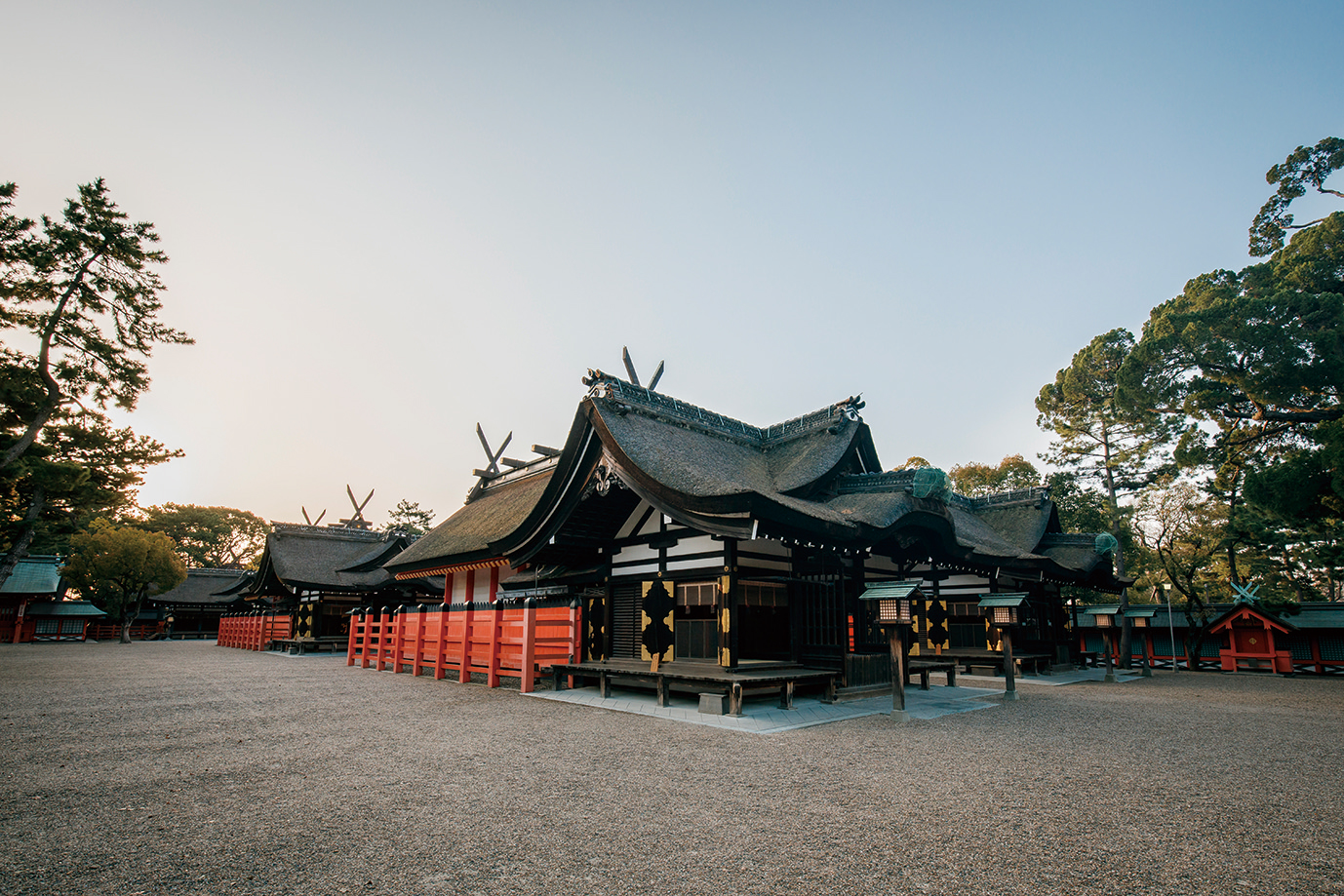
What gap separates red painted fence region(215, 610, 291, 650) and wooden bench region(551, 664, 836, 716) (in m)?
20.1

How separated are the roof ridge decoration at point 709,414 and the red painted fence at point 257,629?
20.4 meters

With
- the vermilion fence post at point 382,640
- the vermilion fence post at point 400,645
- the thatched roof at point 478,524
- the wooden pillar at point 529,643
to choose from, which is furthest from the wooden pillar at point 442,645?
the vermilion fence post at point 382,640

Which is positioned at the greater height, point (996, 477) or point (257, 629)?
point (996, 477)

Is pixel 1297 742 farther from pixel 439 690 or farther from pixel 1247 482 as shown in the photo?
pixel 439 690

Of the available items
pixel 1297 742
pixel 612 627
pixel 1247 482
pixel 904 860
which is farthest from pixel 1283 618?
pixel 904 860

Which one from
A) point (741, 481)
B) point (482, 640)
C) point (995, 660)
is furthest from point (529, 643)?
point (995, 660)

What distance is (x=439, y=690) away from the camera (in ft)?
38.6

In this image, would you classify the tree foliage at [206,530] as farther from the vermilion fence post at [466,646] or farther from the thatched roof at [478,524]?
the vermilion fence post at [466,646]

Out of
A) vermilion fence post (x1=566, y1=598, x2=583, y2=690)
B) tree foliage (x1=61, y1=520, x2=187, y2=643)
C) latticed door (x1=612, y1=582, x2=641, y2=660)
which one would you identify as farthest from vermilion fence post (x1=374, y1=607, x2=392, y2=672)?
tree foliage (x1=61, y1=520, x2=187, y2=643)

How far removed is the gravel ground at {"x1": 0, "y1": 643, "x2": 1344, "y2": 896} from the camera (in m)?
3.47

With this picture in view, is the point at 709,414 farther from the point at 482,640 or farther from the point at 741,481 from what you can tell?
the point at 482,640

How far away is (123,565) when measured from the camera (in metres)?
31.7

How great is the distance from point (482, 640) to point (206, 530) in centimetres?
5322

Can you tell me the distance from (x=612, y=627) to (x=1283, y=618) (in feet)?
61.0
